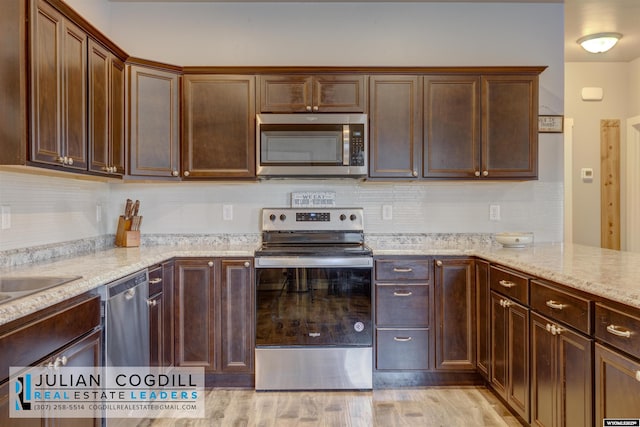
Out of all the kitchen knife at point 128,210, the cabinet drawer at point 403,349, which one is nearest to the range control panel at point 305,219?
the cabinet drawer at point 403,349

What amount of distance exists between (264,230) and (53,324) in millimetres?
1825

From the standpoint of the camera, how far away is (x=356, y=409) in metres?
2.45

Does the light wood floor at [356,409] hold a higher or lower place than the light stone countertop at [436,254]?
lower

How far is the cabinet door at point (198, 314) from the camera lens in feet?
8.78

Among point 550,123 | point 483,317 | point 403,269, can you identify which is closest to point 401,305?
point 403,269

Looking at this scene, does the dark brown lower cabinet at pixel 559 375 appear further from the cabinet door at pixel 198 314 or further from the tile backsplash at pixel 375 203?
the cabinet door at pixel 198 314

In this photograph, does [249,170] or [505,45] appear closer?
[249,170]

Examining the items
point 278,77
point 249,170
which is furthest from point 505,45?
point 249,170

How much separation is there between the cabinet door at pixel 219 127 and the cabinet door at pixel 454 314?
5.01 ft

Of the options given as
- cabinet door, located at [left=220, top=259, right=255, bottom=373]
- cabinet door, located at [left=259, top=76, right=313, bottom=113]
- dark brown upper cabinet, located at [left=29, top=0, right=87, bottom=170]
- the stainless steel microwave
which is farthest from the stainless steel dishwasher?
cabinet door, located at [left=259, top=76, right=313, bottom=113]

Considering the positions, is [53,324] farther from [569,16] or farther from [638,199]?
[638,199]

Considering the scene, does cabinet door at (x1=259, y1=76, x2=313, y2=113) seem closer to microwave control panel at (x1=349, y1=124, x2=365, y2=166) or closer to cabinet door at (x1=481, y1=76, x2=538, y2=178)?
microwave control panel at (x1=349, y1=124, x2=365, y2=166)

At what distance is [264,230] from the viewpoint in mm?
3143

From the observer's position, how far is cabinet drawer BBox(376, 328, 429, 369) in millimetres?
2697
